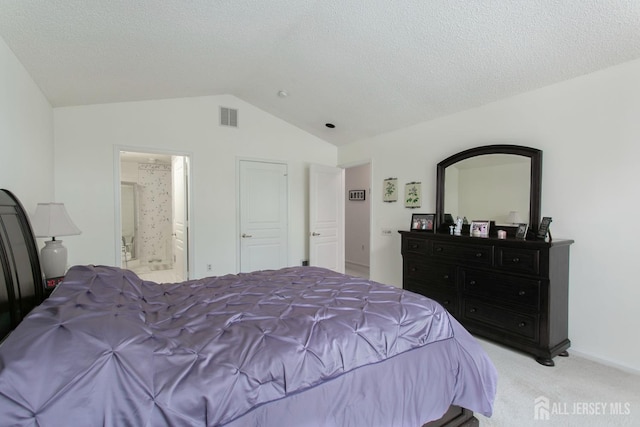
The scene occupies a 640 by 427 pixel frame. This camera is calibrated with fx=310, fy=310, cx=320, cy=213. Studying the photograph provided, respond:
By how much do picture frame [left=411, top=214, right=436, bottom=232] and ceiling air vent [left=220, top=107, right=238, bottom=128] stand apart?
9.28 feet

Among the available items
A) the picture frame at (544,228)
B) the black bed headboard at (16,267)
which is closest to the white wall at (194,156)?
the black bed headboard at (16,267)

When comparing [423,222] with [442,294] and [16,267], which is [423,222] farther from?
[16,267]

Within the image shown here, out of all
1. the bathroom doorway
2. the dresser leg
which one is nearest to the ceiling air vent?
the bathroom doorway

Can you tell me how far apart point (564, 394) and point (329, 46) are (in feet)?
10.7

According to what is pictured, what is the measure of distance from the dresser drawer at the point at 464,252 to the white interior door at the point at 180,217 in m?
3.28

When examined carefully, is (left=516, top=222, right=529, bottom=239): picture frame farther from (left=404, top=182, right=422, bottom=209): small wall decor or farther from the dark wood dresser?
(left=404, top=182, right=422, bottom=209): small wall decor

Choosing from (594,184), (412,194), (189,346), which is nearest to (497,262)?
(594,184)

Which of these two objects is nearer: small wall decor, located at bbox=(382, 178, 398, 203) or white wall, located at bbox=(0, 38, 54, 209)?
white wall, located at bbox=(0, 38, 54, 209)

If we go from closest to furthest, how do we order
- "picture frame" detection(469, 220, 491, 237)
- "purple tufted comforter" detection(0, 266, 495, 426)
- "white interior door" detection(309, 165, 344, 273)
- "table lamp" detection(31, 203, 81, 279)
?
"purple tufted comforter" detection(0, 266, 495, 426) < "table lamp" detection(31, 203, 81, 279) < "picture frame" detection(469, 220, 491, 237) < "white interior door" detection(309, 165, 344, 273)

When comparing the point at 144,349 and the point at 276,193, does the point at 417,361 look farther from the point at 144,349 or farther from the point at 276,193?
the point at 276,193

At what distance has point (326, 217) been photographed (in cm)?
513

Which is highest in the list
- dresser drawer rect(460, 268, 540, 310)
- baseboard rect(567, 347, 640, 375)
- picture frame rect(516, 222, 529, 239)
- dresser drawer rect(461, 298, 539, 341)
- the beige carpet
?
picture frame rect(516, 222, 529, 239)

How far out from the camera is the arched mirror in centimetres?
288

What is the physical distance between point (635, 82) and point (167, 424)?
11.7ft
